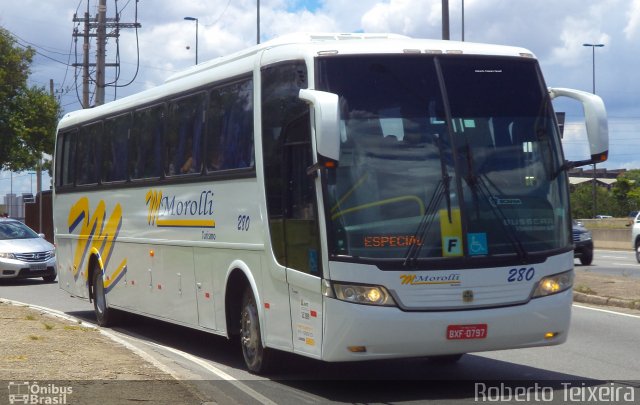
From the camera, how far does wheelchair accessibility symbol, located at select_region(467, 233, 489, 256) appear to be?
369 inches

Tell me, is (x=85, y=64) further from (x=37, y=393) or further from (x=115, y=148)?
(x=37, y=393)

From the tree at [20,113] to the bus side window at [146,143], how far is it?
2618 centimetres

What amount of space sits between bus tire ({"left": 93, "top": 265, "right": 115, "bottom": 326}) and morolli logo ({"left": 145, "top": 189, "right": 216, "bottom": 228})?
109 inches

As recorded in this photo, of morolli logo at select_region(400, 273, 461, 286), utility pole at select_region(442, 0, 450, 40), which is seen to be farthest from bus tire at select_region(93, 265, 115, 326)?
utility pole at select_region(442, 0, 450, 40)

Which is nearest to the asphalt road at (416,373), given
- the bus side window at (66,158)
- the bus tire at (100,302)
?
the bus tire at (100,302)

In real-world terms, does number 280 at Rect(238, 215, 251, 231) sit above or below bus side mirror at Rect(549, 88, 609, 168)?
below

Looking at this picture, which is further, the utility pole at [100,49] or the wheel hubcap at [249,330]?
the utility pole at [100,49]

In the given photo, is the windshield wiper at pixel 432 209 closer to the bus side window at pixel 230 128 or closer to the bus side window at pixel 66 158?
the bus side window at pixel 230 128

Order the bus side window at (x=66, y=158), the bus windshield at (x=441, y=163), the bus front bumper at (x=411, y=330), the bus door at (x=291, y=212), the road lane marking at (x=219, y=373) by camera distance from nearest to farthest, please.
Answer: the bus front bumper at (x=411, y=330)
the bus windshield at (x=441, y=163)
the bus door at (x=291, y=212)
the road lane marking at (x=219, y=373)
the bus side window at (x=66, y=158)

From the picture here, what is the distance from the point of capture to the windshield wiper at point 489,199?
9.48m

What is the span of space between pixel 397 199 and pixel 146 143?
20.5 feet

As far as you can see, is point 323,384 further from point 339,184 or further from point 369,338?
point 339,184

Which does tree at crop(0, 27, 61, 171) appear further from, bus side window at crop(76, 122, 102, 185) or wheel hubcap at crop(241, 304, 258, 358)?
wheel hubcap at crop(241, 304, 258, 358)

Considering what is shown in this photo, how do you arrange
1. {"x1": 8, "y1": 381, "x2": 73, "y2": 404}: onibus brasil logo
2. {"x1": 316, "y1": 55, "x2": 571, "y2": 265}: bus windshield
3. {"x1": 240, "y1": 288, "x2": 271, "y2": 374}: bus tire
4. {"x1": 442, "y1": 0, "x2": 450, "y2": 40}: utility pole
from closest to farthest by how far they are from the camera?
{"x1": 8, "y1": 381, "x2": 73, "y2": 404}: onibus brasil logo
{"x1": 316, "y1": 55, "x2": 571, "y2": 265}: bus windshield
{"x1": 240, "y1": 288, "x2": 271, "y2": 374}: bus tire
{"x1": 442, "y1": 0, "x2": 450, "y2": 40}: utility pole
